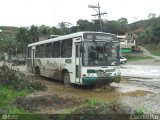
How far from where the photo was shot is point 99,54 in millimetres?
Result: 15539

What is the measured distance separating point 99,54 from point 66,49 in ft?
8.21

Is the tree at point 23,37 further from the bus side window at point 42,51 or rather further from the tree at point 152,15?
the tree at point 152,15

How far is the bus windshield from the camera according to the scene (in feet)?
50.2

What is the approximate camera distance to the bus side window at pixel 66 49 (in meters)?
16.8

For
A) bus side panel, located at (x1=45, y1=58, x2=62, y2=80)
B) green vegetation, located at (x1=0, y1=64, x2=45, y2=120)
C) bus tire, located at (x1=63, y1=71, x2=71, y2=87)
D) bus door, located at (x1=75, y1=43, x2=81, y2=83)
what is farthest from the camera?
bus side panel, located at (x1=45, y1=58, x2=62, y2=80)

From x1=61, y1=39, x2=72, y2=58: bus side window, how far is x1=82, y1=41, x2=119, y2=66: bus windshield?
162 cm

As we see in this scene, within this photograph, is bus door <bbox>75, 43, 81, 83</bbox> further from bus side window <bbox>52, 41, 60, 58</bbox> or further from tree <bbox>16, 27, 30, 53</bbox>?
tree <bbox>16, 27, 30, 53</bbox>

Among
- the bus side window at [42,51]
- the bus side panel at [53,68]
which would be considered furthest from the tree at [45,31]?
the bus side panel at [53,68]

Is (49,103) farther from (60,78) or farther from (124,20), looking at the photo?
(124,20)

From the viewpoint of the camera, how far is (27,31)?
8888cm

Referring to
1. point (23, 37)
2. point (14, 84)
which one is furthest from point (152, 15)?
point (14, 84)

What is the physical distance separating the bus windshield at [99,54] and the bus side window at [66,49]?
1624 millimetres

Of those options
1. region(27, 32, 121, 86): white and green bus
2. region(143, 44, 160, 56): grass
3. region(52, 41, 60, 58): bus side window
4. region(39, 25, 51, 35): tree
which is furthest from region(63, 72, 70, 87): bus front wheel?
region(143, 44, 160, 56): grass

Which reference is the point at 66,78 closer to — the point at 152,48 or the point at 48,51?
the point at 48,51
